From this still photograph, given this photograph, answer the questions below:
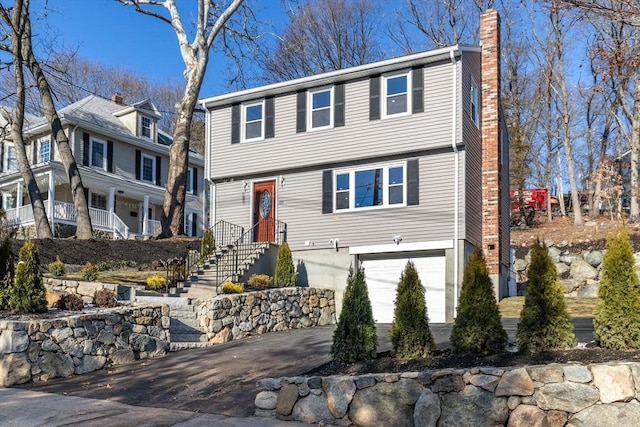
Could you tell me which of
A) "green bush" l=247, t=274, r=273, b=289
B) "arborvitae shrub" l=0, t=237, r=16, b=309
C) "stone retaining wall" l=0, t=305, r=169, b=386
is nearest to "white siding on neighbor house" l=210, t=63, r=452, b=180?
"green bush" l=247, t=274, r=273, b=289

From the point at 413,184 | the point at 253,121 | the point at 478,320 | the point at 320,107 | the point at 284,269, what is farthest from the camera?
the point at 253,121

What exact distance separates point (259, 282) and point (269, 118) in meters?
5.42

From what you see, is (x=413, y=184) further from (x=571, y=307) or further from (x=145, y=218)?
(x=145, y=218)

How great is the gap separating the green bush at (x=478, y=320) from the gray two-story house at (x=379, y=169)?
7.73 metres

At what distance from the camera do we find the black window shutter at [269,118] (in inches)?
725

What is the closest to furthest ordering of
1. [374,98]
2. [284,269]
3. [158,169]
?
[284,269]
[374,98]
[158,169]

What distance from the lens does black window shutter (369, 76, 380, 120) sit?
16.9m

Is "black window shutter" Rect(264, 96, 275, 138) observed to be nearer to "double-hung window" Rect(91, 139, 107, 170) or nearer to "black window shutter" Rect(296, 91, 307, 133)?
"black window shutter" Rect(296, 91, 307, 133)

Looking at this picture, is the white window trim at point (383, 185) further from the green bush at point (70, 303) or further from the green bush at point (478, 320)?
→ the green bush at point (478, 320)

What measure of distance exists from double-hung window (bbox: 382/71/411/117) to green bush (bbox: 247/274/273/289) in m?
5.22

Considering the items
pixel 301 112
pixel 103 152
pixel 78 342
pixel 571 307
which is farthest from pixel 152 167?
pixel 78 342

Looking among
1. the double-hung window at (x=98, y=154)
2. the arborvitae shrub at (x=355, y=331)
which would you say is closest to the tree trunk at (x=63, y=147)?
the double-hung window at (x=98, y=154)

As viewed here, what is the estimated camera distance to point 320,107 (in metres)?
17.9

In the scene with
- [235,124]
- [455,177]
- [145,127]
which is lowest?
[455,177]
